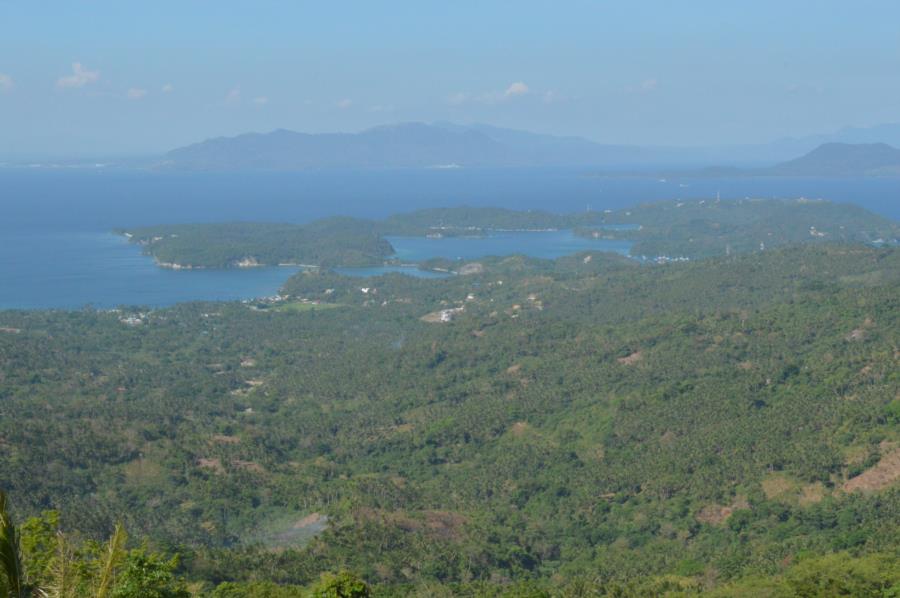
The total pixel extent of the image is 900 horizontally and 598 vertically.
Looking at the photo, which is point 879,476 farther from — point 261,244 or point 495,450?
point 261,244

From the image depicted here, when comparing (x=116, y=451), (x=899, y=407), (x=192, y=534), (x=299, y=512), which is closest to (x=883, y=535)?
(x=899, y=407)

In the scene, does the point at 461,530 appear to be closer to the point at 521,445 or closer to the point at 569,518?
the point at 569,518

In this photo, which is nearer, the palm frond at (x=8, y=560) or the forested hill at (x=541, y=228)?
the palm frond at (x=8, y=560)

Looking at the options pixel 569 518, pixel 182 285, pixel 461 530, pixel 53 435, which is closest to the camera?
pixel 461 530

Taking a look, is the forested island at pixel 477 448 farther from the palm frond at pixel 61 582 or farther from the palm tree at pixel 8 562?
the palm tree at pixel 8 562

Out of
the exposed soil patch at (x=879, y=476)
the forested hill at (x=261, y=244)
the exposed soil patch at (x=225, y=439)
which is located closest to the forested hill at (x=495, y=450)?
the exposed soil patch at (x=879, y=476)

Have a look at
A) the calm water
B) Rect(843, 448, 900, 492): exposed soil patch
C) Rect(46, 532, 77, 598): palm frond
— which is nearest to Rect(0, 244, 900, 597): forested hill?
Rect(843, 448, 900, 492): exposed soil patch

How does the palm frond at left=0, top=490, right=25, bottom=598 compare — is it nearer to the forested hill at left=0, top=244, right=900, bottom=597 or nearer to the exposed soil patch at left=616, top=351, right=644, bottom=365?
the forested hill at left=0, top=244, right=900, bottom=597
